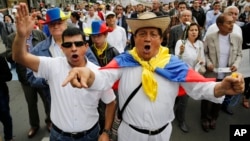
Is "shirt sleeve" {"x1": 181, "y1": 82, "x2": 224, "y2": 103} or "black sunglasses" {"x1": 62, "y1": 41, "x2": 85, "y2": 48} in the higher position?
"black sunglasses" {"x1": 62, "y1": 41, "x2": 85, "y2": 48}

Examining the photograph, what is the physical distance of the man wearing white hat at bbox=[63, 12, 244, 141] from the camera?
1.92 m

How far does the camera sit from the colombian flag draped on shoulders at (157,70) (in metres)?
1.91


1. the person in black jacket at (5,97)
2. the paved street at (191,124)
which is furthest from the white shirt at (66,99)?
the paved street at (191,124)

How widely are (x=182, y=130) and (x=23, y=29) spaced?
10.6 ft

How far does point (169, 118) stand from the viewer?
6.98 ft

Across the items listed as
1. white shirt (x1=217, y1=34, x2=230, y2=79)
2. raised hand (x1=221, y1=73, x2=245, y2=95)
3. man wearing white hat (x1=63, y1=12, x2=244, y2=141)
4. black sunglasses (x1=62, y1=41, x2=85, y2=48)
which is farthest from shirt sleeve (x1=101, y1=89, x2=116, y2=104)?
white shirt (x1=217, y1=34, x2=230, y2=79)

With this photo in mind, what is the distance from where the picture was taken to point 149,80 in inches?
74.8

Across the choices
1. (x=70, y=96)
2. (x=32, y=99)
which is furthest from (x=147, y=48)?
(x=32, y=99)

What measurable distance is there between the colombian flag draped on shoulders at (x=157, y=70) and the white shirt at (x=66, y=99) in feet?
1.38

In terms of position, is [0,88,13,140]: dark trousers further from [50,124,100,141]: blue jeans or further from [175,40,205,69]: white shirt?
[175,40,205,69]: white shirt

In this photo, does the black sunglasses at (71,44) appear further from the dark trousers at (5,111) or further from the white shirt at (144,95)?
the dark trousers at (5,111)

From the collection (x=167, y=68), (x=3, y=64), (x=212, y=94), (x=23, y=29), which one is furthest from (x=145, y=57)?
(x=3, y=64)

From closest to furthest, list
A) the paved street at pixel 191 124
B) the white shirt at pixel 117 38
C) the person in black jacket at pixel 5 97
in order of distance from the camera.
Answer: the person in black jacket at pixel 5 97 → the paved street at pixel 191 124 → the white shirt at pixel 117 38

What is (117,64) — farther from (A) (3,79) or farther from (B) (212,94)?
(A) (3,79)
